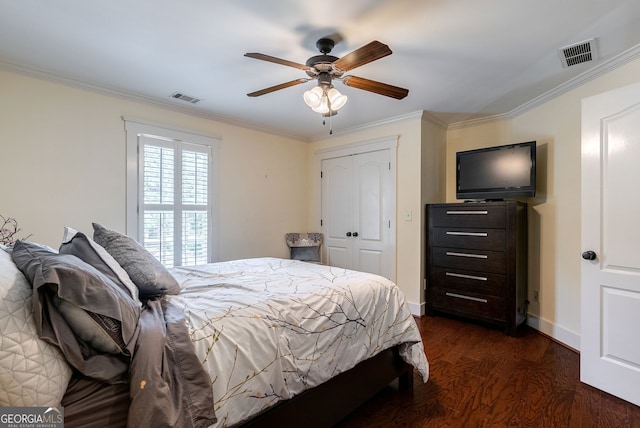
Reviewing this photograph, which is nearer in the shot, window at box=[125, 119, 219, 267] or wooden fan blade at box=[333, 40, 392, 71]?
wooden fan blade at box=[333, 40, 392, 71]

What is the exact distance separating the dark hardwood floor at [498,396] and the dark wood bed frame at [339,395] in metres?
0.16

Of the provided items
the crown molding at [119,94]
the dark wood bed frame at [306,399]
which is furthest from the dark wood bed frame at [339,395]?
the crown molding at [119,94]

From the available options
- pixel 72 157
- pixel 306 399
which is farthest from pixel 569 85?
pixel 72 157

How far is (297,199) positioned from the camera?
473cm

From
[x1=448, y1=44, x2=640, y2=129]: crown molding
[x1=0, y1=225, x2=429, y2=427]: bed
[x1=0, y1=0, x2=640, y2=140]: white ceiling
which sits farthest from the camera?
[x1=448, y1=44, x2=640, y2=129]: crown molding

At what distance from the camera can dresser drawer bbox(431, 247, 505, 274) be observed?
10.2 feet

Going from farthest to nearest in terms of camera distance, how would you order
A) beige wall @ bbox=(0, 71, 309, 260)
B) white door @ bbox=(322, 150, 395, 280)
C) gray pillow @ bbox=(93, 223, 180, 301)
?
1. white door @ bbox=(322, 150, 395, 280)
2. beige wall @ bbox=(0, 71, 309, 260)
3. gray pillow @ bbox=(93, 223, 180, 301)

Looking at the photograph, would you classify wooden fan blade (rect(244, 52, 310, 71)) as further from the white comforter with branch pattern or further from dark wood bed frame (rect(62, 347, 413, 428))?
dark wood bed frame (rect(62, 347, 413, 428))

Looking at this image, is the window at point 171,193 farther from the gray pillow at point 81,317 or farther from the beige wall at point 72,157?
the gray pillow at point 81,317

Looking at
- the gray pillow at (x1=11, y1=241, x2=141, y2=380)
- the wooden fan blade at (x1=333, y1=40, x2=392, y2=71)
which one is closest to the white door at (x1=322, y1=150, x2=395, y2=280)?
the wooden fan blade at (x1=333, y1=40, x2=392, y2=71)

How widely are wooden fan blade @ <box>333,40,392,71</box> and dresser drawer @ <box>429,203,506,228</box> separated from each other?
2.13 m

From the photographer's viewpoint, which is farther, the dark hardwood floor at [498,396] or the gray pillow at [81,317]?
the dark hardwood floor at [498,396]

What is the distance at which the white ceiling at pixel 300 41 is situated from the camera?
1786mm

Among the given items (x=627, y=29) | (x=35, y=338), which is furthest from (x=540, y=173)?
(x=35, y=338)
